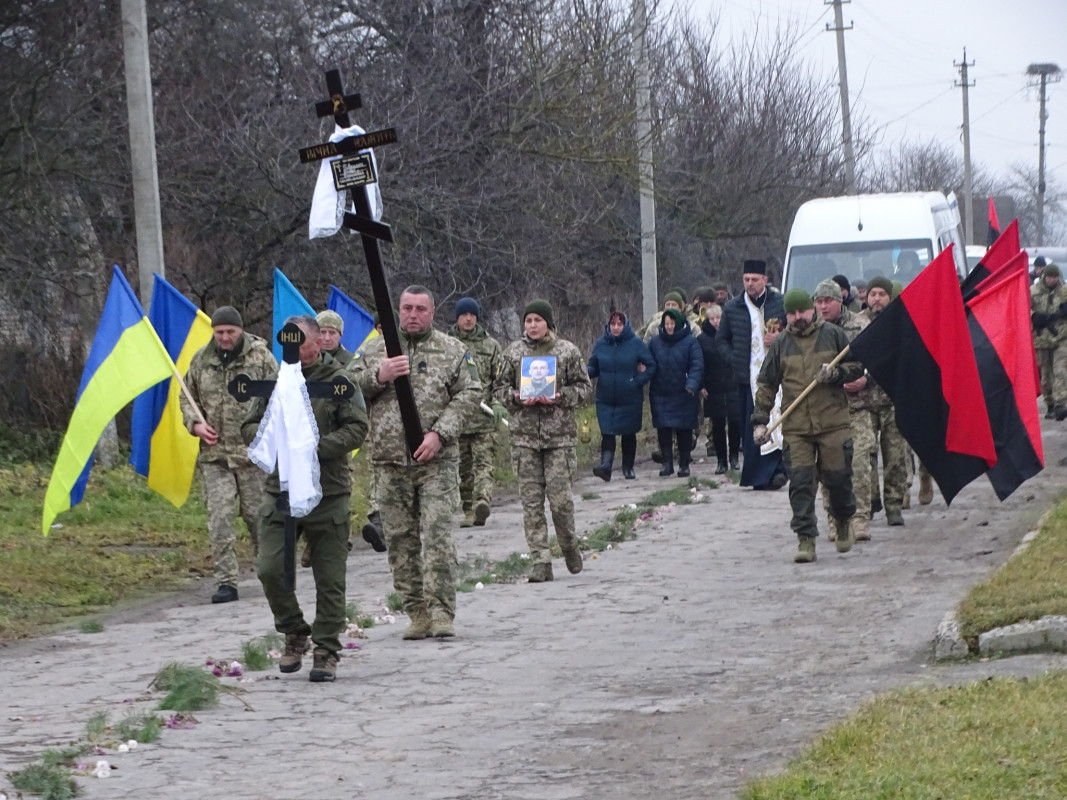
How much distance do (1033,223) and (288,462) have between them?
106m

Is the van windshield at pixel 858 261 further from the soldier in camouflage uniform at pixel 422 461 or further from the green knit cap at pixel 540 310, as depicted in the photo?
the soldier in camouflage uniform at pixel 422 461

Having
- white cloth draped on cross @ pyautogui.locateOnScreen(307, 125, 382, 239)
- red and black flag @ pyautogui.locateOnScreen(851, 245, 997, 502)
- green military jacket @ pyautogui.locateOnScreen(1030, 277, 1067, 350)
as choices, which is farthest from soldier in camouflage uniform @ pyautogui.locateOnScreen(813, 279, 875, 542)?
green military jacket @ pyautogui.locateOnScreen(1030, 277, 1067, 350)

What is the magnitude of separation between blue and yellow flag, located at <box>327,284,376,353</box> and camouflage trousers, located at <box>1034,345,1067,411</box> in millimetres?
9814

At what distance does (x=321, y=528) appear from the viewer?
8.55 meters

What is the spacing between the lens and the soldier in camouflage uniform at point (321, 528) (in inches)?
334

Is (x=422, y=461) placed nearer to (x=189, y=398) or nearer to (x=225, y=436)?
(x=189, y=398)

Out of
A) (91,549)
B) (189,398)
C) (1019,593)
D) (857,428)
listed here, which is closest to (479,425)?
(857,428)

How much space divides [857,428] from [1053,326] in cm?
891

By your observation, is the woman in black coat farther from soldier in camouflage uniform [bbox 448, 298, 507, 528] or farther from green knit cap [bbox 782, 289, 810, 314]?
green knit cap [bbox 782, 289, 810, 314]

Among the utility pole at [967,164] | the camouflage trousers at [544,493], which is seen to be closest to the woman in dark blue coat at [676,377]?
the camouflage trousers at [544,493]

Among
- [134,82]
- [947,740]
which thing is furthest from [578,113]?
[947,740]

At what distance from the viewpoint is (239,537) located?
1445 cm

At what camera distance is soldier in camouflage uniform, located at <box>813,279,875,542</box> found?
1300 centimetres

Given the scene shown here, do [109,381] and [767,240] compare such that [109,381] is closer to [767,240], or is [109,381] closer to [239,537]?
[239,537]
